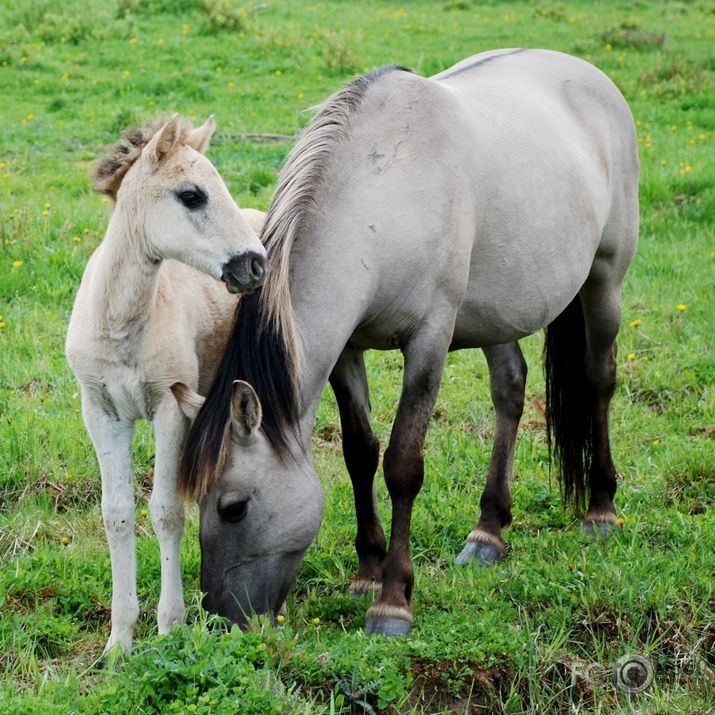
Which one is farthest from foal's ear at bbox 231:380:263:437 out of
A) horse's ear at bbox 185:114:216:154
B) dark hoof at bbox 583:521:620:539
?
dark hoof at bbox 583:521:620:539

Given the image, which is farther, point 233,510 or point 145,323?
point 145,323

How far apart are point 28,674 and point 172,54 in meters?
11.3

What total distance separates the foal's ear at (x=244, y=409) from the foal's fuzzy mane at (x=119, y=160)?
0.94 meters

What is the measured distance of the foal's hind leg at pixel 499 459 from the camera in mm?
4680

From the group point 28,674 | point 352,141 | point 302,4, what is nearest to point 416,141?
point 352,141

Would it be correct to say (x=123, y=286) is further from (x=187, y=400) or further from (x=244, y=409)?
(x=244, y=409)

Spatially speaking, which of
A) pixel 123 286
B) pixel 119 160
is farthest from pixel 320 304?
pixel 119 160

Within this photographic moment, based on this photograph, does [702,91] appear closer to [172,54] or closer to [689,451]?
[172,54]

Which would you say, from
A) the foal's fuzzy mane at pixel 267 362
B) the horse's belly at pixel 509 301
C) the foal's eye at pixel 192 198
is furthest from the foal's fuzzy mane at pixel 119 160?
the horse's belly at pixel 509 301

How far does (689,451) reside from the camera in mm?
5250

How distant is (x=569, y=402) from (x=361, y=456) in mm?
1432

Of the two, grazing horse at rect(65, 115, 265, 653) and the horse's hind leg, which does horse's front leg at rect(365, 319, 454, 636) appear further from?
grazing horse at rect(65, 115, 265, 653)

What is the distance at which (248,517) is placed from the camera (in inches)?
135

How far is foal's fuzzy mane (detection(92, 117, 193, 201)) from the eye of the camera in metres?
3.59
